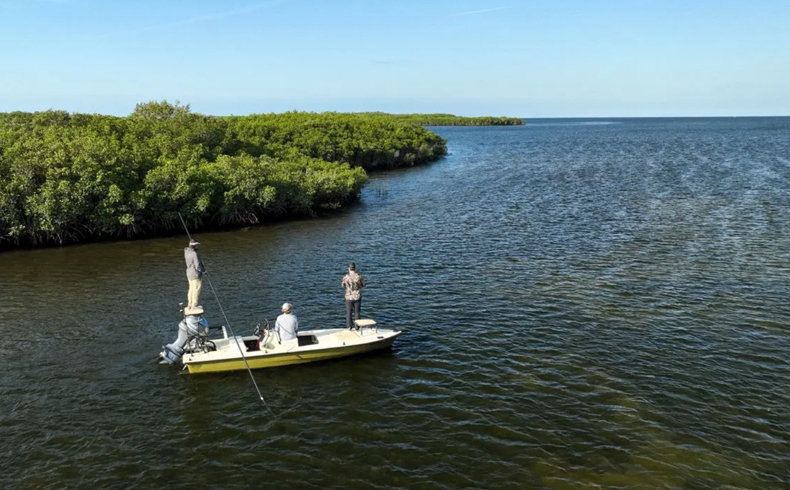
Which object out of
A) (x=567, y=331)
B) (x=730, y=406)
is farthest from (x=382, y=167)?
(x=730, y=406)

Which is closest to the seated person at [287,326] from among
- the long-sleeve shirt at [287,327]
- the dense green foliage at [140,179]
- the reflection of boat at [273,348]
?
the long-sleeve shirt at [287,327]

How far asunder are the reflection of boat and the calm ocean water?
449mm

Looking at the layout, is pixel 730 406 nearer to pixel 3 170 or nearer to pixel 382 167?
pixel 3 170

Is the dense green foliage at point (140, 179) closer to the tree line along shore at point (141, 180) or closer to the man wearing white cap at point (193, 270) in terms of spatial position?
the tree line along shore at point (141, 180)

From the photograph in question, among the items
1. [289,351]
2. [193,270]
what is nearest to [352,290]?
[289,351]

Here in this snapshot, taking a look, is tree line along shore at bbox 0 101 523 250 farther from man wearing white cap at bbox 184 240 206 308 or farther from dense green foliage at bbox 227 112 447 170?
man wearing white cap at bbox 184 240 206 308

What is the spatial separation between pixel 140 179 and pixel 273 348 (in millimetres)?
29505

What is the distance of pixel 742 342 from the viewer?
22094 mm

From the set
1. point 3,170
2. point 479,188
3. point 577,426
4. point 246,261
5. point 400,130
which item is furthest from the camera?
point 400,130

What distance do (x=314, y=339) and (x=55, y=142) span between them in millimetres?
34051

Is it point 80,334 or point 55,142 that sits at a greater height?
point 55,142

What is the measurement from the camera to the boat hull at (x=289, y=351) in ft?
66.1

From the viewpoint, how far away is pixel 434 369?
20.7m

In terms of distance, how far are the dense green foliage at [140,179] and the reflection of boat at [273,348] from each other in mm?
24628
